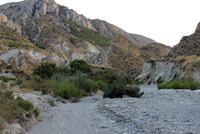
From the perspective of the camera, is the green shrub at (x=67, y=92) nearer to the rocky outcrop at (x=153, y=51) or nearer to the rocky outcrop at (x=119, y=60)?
the rocky outcrop at (x=119, y=60)

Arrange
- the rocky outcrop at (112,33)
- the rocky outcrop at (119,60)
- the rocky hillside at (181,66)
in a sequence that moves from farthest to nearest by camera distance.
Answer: the rocky outcrop at (112,33) → the rocky outcrop at (119,60) → the rocky hillside at (181,66)

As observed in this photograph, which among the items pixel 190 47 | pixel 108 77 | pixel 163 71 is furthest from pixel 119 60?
pixel 108 77

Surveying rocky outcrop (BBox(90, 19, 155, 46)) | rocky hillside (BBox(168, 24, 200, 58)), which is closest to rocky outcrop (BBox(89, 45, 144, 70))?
rocky hillside (BBox(168, 24, 200, 58))

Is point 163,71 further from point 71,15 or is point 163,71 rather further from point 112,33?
point 112,33

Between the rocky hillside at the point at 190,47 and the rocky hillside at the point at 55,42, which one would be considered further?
the rocky hillside at the point at 55,42

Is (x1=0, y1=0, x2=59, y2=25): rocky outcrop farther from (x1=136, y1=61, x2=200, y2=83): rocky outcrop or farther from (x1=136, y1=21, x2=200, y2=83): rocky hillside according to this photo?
(x1=136, y1=21, x2=200, y2=83): rocky hillside

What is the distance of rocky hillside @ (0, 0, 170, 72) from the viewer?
52.5 meters

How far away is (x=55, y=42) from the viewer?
273 ft

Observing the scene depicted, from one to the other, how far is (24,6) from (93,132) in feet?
437

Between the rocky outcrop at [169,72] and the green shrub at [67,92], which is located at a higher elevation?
the rocky outcrop at [169,72]

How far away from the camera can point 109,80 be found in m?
20.8

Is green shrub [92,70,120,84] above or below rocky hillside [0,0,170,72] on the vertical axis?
below

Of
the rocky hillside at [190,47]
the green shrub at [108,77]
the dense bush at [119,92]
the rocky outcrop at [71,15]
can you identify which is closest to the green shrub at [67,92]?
the dense bush at [119,92]

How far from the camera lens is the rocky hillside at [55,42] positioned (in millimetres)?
52484
